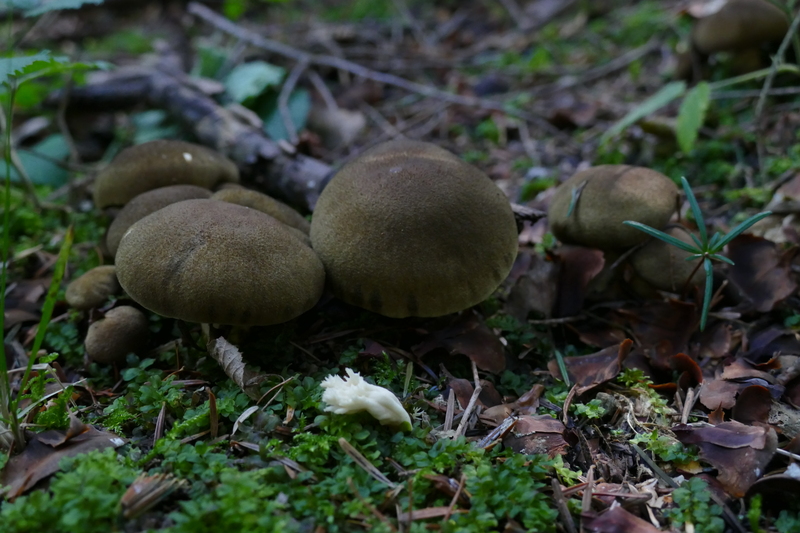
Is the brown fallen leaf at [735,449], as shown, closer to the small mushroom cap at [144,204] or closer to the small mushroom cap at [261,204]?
the small mushroom cap at [261,204]

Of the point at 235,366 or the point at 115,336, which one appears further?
the point at 115,336

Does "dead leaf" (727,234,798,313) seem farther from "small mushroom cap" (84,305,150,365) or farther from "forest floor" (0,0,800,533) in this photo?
"small mushroom cap" (84,305,150,365)

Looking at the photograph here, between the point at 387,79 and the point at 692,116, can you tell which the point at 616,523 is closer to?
the point at 692,116

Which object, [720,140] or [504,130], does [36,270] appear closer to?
[504,130]

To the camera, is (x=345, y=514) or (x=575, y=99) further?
(x=575, y=99)

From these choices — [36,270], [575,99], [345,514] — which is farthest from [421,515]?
[575,99]

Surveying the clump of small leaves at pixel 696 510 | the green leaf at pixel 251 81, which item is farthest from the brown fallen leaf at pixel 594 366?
the green leaf at pixel 251 81

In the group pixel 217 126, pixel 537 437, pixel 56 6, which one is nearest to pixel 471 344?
pixel 537 437
